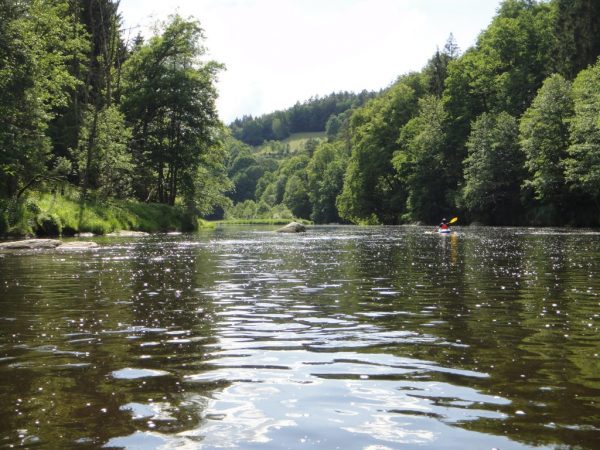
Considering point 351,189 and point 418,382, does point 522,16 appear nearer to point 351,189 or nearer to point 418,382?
point 351,189

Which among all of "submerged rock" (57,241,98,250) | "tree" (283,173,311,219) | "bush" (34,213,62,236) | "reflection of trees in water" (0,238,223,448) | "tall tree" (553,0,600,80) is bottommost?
"reflection of trees in water" (0,238,223,448)

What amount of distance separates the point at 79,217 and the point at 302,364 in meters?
37.3

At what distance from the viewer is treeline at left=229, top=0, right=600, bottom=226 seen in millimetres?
57812

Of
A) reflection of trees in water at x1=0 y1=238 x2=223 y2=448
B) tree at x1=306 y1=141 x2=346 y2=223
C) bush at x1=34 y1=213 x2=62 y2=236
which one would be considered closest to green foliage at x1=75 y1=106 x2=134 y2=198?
bush at x1=34 y1=213 x2=62 y2=236

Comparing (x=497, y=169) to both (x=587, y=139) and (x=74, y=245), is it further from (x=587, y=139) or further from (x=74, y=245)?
(x=74, y=245)

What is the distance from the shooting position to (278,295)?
44.2 feet

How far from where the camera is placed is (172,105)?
62625mm

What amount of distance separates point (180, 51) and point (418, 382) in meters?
62.5

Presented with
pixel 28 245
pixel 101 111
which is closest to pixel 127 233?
pixel 101 111

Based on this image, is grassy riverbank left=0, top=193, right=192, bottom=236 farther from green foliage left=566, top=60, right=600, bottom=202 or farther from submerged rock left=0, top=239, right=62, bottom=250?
green foliage left=566, top=60, right=600, bottom=202

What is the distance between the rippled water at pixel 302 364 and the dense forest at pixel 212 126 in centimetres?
2563

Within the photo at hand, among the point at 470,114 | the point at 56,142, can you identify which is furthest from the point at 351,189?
the point at 56,142

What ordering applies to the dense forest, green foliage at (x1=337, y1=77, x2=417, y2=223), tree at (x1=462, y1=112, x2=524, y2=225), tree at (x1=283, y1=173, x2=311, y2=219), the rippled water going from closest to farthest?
1. the rippled water
2. the dense forest
3. tree at (x1=462, y1=112, x2=524, y2=225)
4. green foliage at (x1=337, y1=77, x2=417, y2=223)
5. tree at (x1=283, y1=173, x2=311, y2=219)

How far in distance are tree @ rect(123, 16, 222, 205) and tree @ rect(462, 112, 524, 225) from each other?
2986 cm
